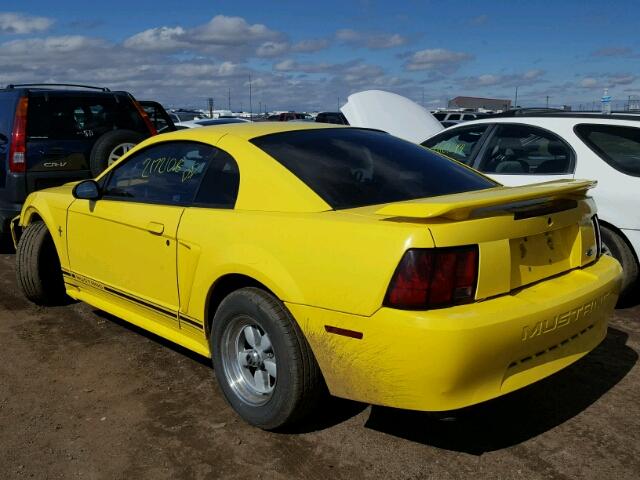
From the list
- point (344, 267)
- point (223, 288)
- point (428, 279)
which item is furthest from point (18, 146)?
point (428, 279)

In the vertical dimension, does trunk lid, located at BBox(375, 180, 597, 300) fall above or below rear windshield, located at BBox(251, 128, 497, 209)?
below

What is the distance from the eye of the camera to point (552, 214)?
297 centimetres

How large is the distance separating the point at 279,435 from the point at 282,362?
1.54 ft

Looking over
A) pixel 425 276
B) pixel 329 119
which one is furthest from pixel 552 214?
pixel 329 119

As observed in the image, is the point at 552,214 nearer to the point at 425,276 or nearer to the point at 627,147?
the point at 425,276

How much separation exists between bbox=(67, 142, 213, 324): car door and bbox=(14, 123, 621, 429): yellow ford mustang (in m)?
0.01

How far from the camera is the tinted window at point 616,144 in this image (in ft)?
15.9

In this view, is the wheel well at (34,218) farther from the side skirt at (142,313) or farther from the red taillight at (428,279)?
the red taillight at (428,279)

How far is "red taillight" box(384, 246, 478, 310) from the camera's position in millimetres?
2510

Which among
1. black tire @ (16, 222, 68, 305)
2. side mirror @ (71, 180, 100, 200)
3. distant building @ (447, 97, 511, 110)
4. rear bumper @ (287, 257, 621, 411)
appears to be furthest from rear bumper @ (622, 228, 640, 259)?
distant building @ (447, 97, 511, 110)

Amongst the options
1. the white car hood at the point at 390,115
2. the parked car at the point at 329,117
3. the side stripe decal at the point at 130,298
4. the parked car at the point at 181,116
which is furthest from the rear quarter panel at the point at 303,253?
the parked car at the point at 181,116

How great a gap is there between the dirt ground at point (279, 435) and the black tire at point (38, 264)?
3.17ft

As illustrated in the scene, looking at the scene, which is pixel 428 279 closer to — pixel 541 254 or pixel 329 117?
pixel 541 254

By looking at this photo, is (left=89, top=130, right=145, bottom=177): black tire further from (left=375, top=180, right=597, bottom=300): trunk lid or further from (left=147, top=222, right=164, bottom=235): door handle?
(left=375, top=180, right=597, bottom=300): trunk lid
